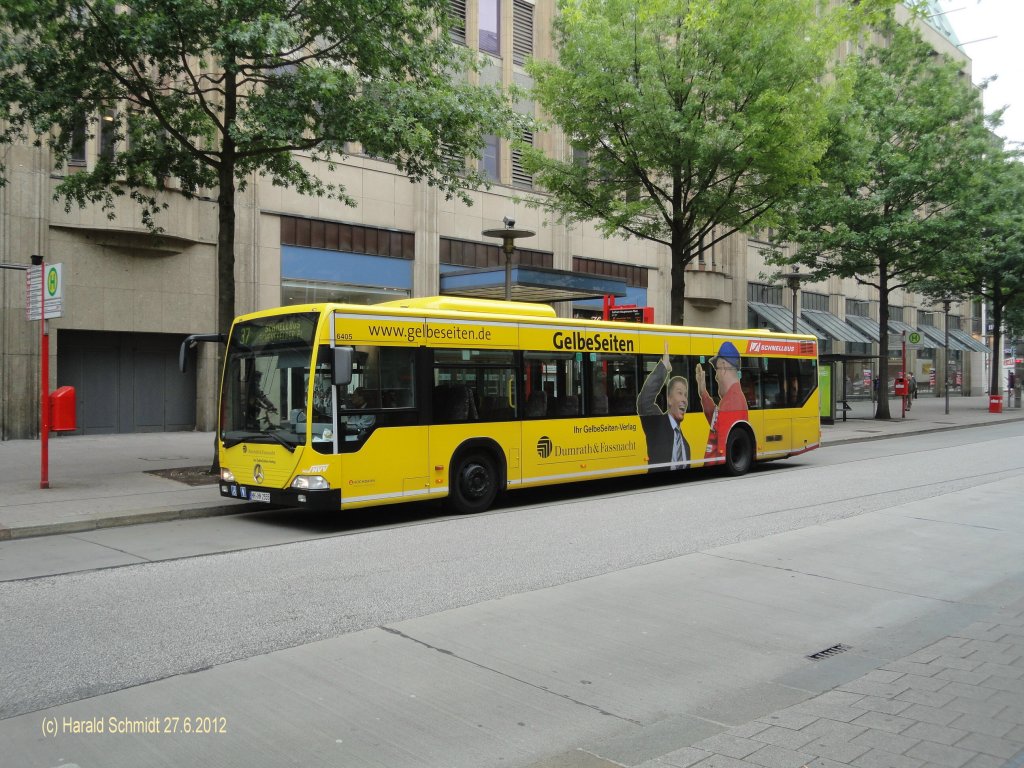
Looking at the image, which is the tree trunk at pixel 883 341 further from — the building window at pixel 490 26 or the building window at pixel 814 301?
the building window at pixel 490 26

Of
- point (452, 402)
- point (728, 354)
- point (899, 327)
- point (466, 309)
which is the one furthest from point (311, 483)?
point (899, 327)

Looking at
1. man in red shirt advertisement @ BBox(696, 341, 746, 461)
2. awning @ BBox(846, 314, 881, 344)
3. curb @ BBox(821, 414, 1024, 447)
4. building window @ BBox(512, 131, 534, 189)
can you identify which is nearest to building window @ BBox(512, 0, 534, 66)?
building window @ BBox(512, 131, 534, 189)

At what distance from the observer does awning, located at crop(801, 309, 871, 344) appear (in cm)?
4425

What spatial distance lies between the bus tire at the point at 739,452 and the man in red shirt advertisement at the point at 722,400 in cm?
21

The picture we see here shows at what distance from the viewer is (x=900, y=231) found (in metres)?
27.4

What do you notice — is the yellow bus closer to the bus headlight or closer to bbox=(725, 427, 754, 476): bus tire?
the bus headlight

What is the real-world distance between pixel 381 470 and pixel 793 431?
10293mm

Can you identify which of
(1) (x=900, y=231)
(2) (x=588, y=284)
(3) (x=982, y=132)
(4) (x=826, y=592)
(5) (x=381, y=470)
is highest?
(3) (x=982, y=132)

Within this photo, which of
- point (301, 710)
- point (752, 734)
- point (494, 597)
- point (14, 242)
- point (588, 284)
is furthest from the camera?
point (588, 284)

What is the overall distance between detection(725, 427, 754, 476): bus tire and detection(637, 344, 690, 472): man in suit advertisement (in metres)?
1.38

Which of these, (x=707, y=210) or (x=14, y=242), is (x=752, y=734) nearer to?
(x=707, y=210)

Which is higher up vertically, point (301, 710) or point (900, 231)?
point (900, 231)

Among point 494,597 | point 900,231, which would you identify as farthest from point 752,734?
point 900,231

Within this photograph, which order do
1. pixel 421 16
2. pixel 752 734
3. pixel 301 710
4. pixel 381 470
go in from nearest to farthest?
pixel 752 734 → pixel 301 710 → pixel 381 470 → pixel 421 16
